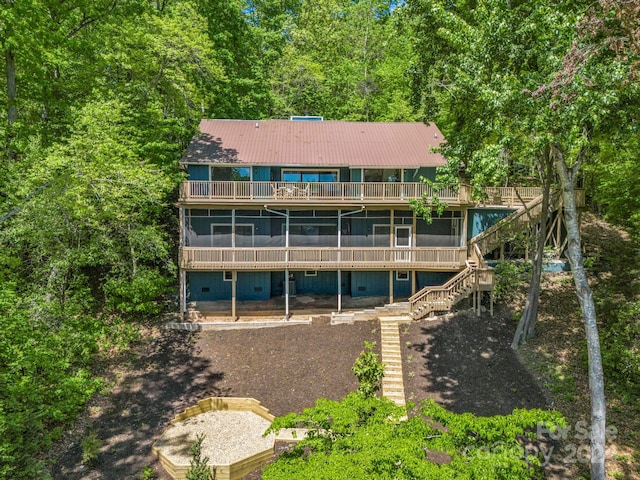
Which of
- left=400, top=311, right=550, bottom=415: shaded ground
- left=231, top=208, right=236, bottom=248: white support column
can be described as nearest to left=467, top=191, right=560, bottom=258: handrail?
left=400, top=311, right=550, bottom=415: shaded ground

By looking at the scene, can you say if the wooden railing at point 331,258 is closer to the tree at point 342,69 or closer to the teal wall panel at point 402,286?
the teal wall panel at point 402,286

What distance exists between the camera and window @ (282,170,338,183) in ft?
64.2

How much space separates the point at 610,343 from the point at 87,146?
1932 centimetres

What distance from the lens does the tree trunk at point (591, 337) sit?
9.22 m

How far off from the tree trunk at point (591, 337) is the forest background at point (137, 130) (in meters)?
1.05

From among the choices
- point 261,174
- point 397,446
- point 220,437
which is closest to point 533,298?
point 397,446

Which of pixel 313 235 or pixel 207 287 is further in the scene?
pixel 207 287

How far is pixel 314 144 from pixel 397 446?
53.7ft

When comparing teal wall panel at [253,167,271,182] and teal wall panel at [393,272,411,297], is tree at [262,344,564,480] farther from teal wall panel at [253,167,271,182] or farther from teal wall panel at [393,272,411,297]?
teal wall panel at [253,167,271,182]

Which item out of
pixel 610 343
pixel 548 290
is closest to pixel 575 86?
pixel 610 343

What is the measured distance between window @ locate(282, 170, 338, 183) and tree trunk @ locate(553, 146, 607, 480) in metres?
10.9

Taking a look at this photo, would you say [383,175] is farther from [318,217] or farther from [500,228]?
[500,228]

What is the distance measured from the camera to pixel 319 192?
59.4ft

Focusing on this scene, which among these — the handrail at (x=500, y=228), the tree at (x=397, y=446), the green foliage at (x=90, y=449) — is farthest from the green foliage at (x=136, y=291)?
the handrail at (x=500, y=228)
